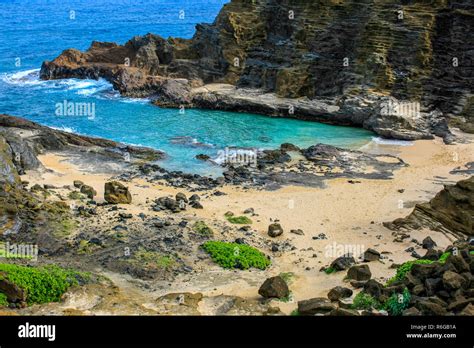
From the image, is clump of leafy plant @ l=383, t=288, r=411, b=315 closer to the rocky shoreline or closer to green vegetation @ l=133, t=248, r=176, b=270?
the rocky shoreline

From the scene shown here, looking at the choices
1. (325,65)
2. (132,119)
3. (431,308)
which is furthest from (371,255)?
(325,65)

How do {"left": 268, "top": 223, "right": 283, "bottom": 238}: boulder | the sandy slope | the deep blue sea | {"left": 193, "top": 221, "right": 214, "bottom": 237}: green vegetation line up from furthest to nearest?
the deep blue sea → {"left": 268, "top": 223, "right": 283, "bottom": 238}: boulder → {"left": 193, "top": 221, "right": 214, "bottom": 237}: green vegetation → the sandy slope

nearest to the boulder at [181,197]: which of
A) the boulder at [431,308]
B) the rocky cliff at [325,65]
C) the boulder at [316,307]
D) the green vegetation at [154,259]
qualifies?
the green vegetation at [154,259]

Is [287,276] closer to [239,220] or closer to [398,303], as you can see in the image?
[398,303]

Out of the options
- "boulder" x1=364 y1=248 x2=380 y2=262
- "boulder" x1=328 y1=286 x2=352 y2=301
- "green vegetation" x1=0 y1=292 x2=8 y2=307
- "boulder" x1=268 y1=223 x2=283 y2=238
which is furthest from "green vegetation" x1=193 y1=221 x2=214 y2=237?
"green vegetation" x1=0 y1=292 x2=8 y2=307

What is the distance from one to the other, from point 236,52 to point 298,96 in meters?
8.99

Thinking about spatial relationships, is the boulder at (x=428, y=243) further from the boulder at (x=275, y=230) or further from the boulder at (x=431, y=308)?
the boulder at (x=431, y=308)

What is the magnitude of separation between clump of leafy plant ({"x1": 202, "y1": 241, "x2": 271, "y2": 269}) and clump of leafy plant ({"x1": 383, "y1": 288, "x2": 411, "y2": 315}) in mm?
8336

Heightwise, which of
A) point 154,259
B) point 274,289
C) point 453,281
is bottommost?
point 154,259

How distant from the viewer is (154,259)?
25.6 meters

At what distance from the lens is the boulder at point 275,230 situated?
30500 millimetres

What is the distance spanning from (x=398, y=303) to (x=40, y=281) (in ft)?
37.4

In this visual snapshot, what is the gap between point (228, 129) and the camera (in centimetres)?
5434

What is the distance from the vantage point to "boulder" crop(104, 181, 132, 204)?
32.8m
